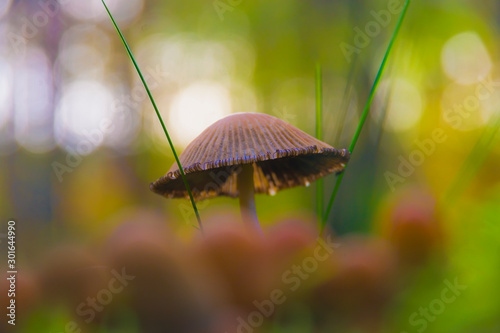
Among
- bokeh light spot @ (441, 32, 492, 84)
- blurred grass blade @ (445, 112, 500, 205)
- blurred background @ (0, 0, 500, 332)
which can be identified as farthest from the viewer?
bokeh light spot @ (441, 32, 492, 84)

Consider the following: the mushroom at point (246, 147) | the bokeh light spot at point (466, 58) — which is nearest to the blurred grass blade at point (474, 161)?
the mushroom at point (246, 147)

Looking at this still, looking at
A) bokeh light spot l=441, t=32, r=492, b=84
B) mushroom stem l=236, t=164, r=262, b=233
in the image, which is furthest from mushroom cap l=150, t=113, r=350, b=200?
bokeh light spot l=441, t=32, r=492, b=84

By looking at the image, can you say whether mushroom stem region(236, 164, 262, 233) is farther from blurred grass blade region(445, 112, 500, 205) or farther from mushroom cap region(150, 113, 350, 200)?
blurred grass blade region(445, 112, 500, 205)

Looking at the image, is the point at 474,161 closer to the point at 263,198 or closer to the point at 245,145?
the point at 245,145

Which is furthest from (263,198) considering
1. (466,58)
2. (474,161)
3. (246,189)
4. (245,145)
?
(474,161)

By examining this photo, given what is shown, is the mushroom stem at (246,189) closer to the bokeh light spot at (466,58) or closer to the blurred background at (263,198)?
the blurred background at (263,198)

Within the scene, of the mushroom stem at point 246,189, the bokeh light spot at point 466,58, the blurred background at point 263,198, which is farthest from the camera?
the bokeh light spot at point 466,58

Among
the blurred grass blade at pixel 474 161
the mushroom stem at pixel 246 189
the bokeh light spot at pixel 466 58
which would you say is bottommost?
the mushroom stem at pixel 246 189

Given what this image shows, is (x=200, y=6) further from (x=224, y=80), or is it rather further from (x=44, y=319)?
(x=44, y=319)
